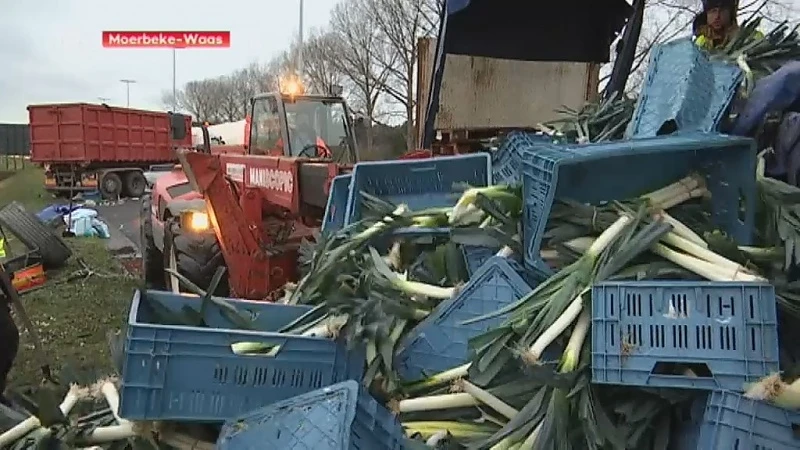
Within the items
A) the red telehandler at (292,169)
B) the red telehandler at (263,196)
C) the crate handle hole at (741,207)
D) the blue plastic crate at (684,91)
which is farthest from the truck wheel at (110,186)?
the crate handle hole at (741,207)

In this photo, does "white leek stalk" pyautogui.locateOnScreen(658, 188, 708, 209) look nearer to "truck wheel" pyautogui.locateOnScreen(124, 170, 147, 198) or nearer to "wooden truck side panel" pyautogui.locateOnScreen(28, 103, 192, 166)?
"wooden truck side panel" pyautogui.locateOnScreen(28, 103, 192, 166)

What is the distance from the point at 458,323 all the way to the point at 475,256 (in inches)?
14.6

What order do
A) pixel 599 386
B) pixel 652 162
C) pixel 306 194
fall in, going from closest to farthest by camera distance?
pixel 599 386 → pixel 652 162 → pixel 306 194

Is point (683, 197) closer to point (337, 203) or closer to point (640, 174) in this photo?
point (640, 174)

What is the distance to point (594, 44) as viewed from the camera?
6336 mm

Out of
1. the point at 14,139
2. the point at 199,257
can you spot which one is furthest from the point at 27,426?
the point at 14,139

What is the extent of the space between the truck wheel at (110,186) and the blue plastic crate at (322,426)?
21.7 m

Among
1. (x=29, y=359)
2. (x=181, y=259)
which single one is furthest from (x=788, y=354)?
(x=29, y=359)

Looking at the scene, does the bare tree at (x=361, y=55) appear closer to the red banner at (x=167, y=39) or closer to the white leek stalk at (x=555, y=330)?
the red banner at (x=167, y=39)

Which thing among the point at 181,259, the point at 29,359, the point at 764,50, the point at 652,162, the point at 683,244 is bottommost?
the point at 29,359

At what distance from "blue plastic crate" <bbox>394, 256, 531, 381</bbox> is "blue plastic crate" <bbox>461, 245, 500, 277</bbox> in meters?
0.21

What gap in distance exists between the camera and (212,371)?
2.66 m

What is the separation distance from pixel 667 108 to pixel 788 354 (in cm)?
123

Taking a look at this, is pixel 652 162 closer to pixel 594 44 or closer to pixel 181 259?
pixel 594 44
